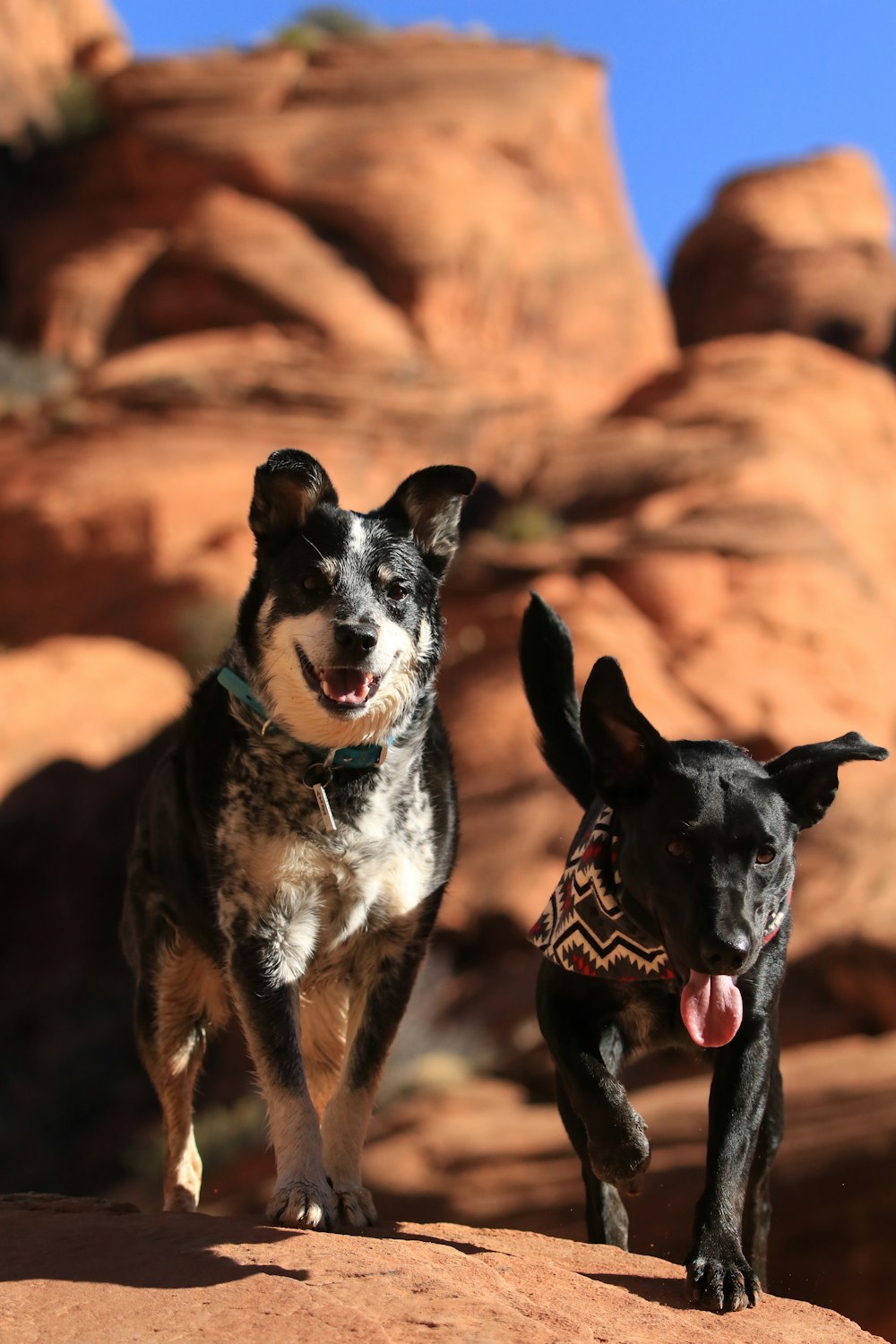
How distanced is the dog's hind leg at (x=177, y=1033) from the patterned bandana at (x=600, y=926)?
1354 millimetres

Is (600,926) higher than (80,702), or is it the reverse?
(80,702)

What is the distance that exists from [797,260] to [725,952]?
25979mm

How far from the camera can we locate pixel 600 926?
411 cm

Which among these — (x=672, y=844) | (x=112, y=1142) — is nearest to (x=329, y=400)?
(x=112, y=1142)

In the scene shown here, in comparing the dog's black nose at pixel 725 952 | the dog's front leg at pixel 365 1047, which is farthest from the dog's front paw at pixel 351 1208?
the dog's black nose at pixel 725 952

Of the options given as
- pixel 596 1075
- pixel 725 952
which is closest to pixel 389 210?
pixel 596 1075

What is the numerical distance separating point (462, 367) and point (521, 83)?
6.47m

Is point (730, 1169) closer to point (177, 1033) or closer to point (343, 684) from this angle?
point (343, 684)

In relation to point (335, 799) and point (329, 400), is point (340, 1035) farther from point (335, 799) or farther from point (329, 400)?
point (329, 400)

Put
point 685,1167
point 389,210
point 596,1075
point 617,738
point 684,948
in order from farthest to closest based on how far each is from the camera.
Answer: point 389,210 → point 685,1167 → point 617,738 → point 596,1075 → point 684,948

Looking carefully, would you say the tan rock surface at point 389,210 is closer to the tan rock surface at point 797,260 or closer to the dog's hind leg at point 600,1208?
the tan rock surface at point 797,260

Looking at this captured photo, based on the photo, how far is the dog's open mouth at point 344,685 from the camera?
4.14 meters

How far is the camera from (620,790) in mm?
4078

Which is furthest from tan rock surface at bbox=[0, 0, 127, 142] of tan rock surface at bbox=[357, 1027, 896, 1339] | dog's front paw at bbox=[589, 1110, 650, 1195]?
dog's front paw at bbox=[589, 1110, 650, 1195]
